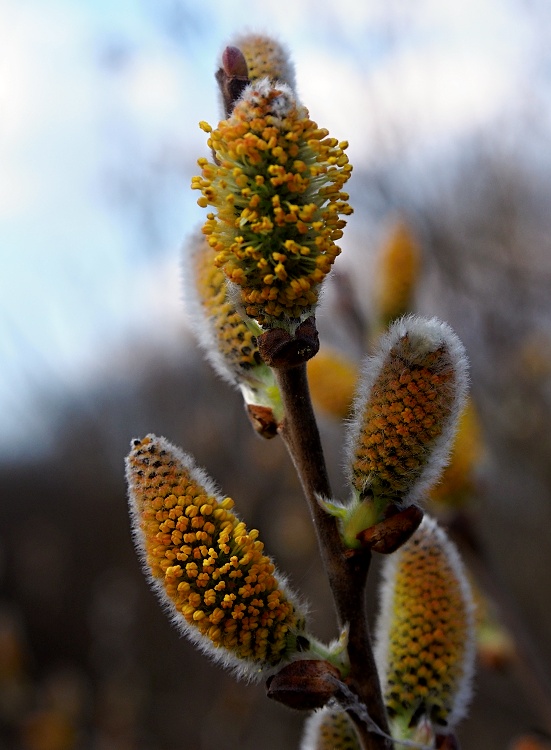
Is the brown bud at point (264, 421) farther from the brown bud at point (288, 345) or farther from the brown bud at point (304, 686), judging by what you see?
the brown bud at point (304, 686)

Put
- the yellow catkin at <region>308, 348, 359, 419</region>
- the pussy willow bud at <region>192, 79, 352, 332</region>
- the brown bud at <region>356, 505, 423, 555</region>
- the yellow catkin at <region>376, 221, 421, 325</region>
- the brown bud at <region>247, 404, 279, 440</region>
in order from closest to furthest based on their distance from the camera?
the pussy willow bud at <region>192, 79, 352, 332</region>
the brown bud at <region>356, 505, 423, 555</region>
the brown bud at <region>247, 404, 279, 440</region>
the yellow catkin at <region>308, 348, 359, 419</region>
the yellow catkin at <region>376, 221, 421, 325</region>

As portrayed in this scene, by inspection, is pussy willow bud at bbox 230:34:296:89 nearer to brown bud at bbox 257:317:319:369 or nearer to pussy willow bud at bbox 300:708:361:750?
brown bud at bbox 257:317:319:369

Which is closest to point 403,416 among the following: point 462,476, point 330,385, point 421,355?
point 421,355

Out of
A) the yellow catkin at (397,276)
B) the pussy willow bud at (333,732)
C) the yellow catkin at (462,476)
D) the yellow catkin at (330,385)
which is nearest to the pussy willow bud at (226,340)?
the pussy willow bud at (333,732)

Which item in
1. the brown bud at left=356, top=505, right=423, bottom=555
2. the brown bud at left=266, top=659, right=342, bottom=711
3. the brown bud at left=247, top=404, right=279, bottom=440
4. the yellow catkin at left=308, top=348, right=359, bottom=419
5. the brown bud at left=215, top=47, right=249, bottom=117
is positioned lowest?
the yellow catkin at left=308, top=348, right=359, bottom=419

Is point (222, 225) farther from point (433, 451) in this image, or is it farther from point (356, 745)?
point (356, 745)

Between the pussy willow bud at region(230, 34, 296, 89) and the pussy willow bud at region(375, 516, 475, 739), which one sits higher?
the pussy willow bud at region(230, 34, 296, 89)

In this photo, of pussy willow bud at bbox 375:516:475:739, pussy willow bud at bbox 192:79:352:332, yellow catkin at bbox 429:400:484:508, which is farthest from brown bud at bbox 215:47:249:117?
yellow catkin at bbox 429:400:484:508
